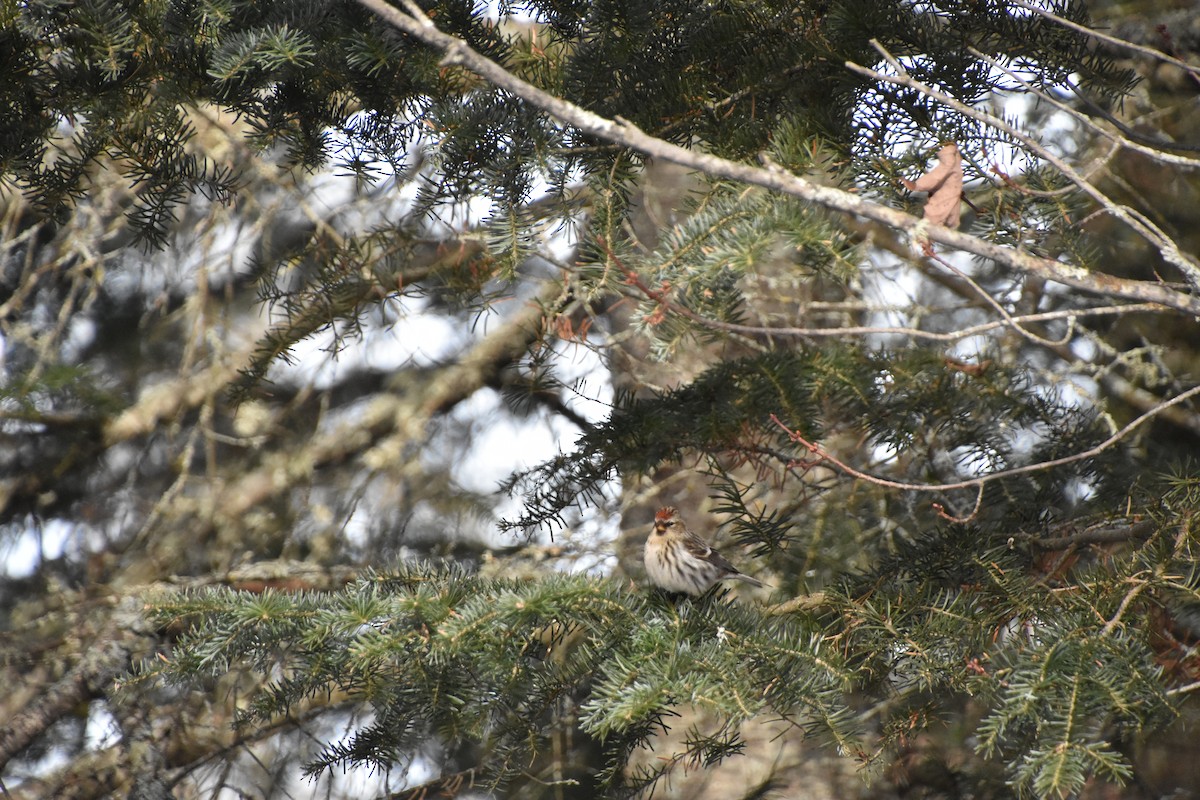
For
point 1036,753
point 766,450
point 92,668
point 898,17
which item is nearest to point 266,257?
point 92,668

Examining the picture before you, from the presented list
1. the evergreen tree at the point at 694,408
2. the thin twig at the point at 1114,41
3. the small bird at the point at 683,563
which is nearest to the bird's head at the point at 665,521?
the small bird at the point at 683,563

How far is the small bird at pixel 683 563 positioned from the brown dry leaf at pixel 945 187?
0.93m

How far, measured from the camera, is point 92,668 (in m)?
2.15

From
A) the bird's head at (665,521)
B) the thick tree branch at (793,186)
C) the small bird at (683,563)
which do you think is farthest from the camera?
the bird's head at (665,521)

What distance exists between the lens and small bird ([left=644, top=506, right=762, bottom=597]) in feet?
6.86

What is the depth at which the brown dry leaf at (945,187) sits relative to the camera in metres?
1.37

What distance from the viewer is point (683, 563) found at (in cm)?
214

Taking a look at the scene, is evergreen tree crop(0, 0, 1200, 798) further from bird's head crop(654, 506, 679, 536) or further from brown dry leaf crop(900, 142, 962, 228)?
bird's head crop(654, 506, 679, 536)

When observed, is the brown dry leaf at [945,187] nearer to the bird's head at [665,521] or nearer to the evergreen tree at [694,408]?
the evergreen tree at [694,408]

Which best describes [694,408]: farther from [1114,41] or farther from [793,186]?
[1114,41]

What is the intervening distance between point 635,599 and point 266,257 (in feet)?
6.34

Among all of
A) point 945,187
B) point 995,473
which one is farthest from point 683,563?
point 945,187

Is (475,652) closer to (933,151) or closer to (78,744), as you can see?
(933,151)

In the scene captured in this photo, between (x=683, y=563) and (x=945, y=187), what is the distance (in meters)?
1.03
